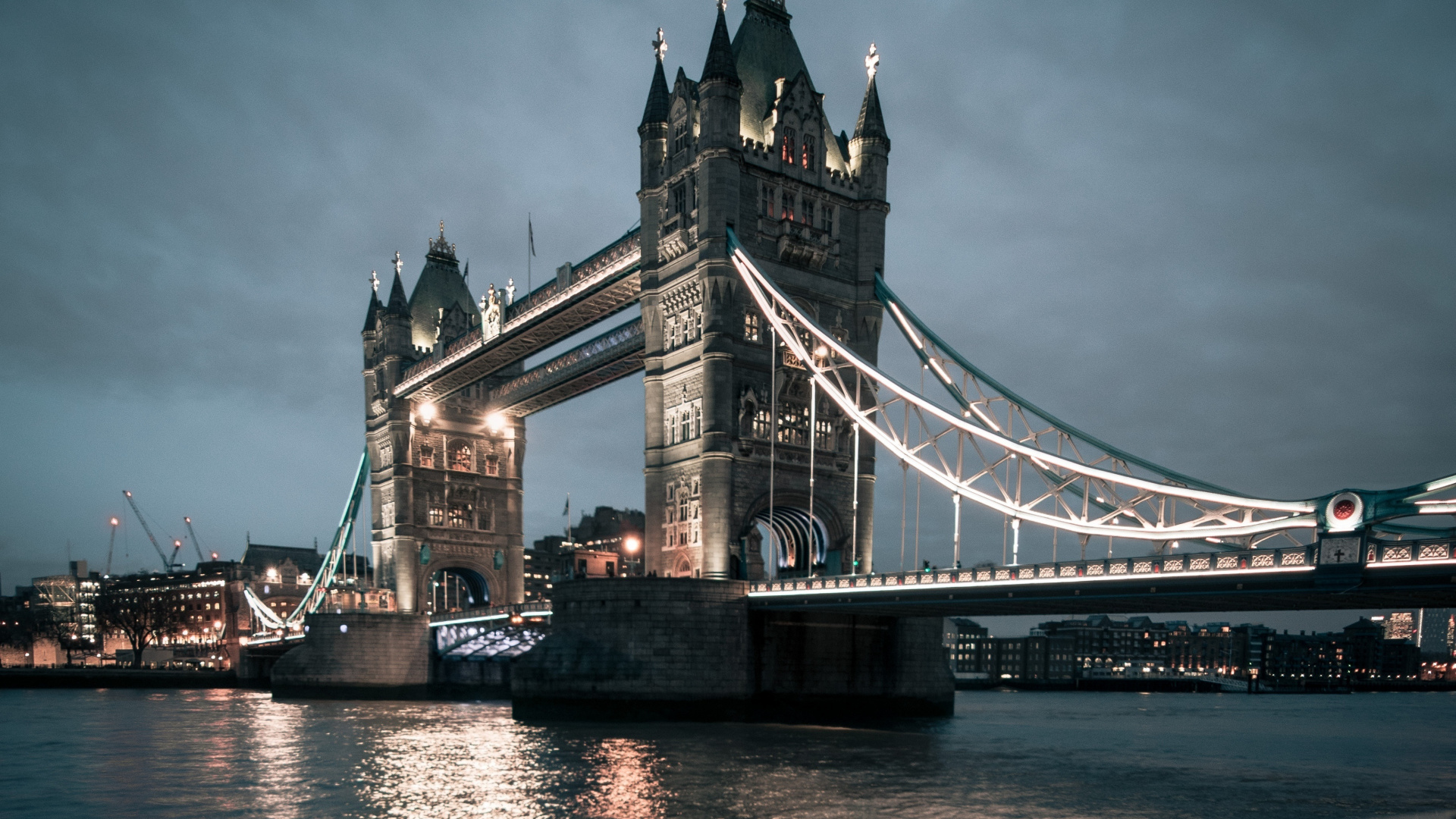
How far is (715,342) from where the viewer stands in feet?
164

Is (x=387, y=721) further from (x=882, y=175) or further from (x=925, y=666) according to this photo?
(x=882, y=175)

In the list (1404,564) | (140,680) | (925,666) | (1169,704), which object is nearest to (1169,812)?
(1404,564)

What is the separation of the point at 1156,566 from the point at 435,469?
5873 centimetres

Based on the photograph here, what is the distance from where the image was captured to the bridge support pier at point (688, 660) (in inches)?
1758

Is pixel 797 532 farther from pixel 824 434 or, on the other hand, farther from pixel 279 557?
pixel 279 557

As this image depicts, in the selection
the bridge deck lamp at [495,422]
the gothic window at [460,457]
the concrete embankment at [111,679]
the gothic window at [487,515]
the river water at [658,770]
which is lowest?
the concrete embankment at [111,679]

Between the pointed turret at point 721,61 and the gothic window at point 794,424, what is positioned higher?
the pointed turret at point 721,61

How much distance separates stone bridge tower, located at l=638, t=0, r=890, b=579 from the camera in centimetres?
5031

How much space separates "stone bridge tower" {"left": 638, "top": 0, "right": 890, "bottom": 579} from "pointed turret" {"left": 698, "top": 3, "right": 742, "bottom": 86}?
73 millimetres

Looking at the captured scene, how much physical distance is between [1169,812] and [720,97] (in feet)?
112

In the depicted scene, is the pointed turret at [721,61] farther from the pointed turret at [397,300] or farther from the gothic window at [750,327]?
the pointed turret at [397,300]

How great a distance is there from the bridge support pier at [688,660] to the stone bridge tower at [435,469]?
35502 millimetres

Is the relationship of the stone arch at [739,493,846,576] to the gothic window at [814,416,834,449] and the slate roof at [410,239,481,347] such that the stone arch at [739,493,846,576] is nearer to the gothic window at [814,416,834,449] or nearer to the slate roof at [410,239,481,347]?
the gothic window at [814,416,834,449]

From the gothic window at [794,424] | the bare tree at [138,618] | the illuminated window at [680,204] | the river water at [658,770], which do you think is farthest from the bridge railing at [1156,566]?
the bare tree at [138,618]
